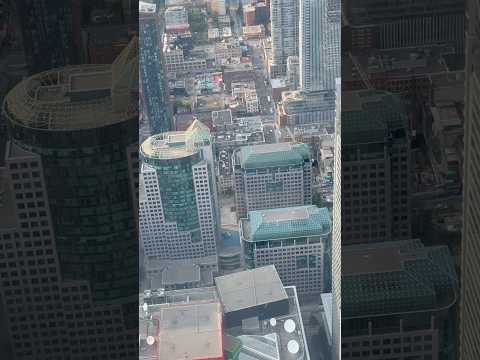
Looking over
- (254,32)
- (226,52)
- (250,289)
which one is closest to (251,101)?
(226,52)

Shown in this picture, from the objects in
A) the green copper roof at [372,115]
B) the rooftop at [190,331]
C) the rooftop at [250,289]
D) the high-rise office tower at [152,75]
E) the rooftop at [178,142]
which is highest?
the green copper roof at [372,115]

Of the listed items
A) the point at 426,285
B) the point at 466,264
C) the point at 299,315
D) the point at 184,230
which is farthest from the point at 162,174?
the point at 466,264

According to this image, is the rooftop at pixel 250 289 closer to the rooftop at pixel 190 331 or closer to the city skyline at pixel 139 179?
the rooftop at pixel 190 331

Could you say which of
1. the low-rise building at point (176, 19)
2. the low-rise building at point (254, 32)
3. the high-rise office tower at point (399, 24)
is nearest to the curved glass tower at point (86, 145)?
the high-rise office tower at point (399, 24)

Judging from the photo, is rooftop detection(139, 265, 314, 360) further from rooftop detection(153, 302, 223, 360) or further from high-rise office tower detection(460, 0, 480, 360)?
high-rise office tower detection(460, 0, 480, 360)

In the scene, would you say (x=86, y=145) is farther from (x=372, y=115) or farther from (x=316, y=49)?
(x=316, y=49)

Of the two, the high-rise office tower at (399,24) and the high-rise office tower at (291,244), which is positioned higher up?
the high-rise office tower at (399,24)
